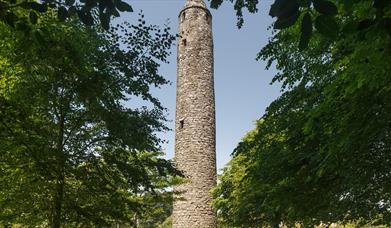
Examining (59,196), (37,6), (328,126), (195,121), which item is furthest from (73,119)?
(195,121)


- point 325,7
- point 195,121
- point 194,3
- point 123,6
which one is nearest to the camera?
point 325,7

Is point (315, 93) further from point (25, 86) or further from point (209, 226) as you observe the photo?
point (209, 226)

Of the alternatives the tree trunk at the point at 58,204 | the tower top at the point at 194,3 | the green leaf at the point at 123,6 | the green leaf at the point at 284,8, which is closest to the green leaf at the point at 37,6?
the green leaf at the point at 123,6

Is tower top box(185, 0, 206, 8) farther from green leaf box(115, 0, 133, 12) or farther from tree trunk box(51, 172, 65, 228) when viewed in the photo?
green leaf box(115, 0, 133, 12)

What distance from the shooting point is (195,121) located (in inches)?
689

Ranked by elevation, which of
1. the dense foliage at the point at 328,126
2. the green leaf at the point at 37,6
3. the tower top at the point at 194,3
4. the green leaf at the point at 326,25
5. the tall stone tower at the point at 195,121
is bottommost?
the green leaf at the point at 326,25

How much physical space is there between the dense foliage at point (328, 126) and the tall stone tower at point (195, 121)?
292 inches

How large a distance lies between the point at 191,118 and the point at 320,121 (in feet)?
38.9

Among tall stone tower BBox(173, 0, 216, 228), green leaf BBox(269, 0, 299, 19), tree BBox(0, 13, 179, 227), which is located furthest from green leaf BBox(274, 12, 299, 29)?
tall stone tower BBox(173, 0, 216, 228)

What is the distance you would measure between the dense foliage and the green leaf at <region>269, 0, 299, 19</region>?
2.48m

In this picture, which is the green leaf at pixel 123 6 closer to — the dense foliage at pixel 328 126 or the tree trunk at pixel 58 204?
the dense foliage at pixel 328 126

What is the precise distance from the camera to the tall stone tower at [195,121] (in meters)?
17.0

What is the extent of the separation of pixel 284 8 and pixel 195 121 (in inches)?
630

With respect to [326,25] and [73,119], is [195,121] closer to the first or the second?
[73,119]
